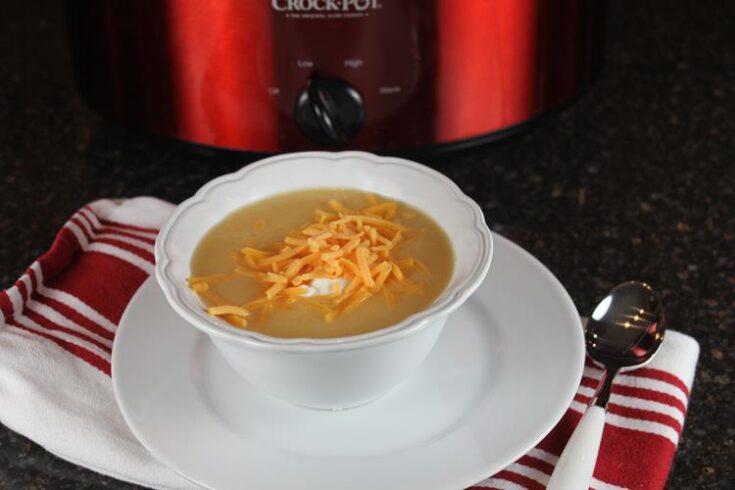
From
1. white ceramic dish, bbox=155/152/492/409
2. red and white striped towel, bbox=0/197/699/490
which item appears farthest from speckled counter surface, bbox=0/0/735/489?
white ceramic dish, bbox=155/152/492/409

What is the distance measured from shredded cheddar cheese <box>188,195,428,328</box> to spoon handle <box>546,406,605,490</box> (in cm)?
13

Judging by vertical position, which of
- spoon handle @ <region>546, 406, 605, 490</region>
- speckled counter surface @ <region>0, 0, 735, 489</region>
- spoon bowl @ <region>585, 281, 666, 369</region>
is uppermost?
spoon handle @ <region>546, 406, 605, 490</region>

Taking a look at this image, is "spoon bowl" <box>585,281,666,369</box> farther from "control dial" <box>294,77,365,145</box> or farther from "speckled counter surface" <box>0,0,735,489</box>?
"control dial" <box>294,77,365,145</box>

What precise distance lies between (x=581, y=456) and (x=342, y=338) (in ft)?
0.51

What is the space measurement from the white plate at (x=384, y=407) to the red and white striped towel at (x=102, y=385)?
0.03 meters

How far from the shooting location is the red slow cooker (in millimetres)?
845

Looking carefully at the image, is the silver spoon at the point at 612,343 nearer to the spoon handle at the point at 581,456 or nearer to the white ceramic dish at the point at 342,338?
the spoon handle at the point at 581,456

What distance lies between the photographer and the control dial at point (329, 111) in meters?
0.86

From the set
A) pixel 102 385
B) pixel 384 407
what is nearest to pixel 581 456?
pixel 384 407

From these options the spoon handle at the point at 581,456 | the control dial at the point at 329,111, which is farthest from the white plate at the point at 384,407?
the control dial at the point at 329,111

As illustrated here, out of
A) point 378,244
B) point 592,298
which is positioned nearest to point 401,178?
point 378,244

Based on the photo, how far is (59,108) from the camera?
3.66 feet

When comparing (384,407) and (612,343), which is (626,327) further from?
(384,407)

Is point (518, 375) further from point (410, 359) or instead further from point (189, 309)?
point (189, 309)
